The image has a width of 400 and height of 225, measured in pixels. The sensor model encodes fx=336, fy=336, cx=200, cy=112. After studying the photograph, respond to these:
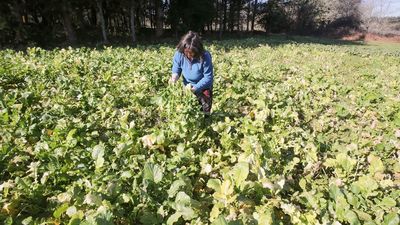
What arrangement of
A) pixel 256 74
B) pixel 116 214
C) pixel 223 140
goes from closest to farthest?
pixel 116 214 < pixel 223 140 < pixel 256 74

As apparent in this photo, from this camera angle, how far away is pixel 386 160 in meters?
4.96

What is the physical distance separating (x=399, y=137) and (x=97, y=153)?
5.13 meters

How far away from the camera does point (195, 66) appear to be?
5219mm

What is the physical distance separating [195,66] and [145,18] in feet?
133

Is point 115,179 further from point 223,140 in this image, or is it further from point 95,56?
point 95,56

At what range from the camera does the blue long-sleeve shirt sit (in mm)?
5160

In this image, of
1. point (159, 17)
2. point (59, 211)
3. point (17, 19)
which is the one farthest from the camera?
point (159, 17)

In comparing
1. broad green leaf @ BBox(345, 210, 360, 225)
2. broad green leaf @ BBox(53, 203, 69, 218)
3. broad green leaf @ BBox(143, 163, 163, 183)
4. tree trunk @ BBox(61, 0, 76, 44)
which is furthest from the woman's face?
tree trunk @ BBox(61, 0, 76, 44)

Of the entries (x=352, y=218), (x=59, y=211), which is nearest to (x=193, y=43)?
(x=59, y=211)

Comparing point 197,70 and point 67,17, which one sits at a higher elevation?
point 67,17

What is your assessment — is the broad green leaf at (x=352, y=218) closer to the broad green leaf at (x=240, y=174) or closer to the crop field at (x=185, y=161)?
the crop field at (x=185, y=161)

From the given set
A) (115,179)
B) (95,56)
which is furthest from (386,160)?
(95,56)

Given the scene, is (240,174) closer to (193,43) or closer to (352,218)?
(352,218)

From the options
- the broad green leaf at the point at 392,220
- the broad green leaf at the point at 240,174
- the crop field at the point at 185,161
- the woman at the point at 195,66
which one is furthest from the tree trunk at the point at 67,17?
the broad green leaf at the point at 392,220
